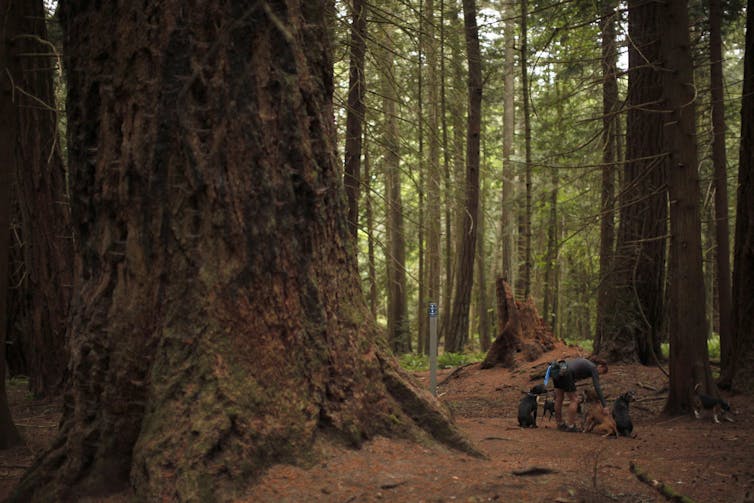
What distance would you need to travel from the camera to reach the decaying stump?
1421 centimetres

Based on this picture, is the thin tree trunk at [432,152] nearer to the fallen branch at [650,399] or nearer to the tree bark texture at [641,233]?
the tree bark texture at [641,233]

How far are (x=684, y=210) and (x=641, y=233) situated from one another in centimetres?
373

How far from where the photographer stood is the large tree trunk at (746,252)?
9109mm

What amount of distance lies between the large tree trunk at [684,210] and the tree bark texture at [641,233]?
3.02m

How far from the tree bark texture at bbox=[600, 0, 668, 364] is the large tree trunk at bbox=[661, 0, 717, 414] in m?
3.02

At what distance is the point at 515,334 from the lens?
14438mm

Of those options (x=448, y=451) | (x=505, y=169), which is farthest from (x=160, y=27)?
(x=505, y=169)

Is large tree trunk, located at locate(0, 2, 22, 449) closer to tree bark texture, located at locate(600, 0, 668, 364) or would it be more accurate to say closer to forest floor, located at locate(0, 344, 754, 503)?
forest floor, located at locate(0, 344, 754, 503)

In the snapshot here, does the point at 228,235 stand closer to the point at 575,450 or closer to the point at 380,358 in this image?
the point at 380,358

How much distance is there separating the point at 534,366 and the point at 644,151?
4.76 metres

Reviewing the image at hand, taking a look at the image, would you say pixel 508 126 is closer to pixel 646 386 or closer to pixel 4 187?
pixel 646 386

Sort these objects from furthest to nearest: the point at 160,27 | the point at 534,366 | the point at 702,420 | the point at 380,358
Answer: the point at 534,366 < the point at 702,420 < the point at 380,358 < the point at 160,27

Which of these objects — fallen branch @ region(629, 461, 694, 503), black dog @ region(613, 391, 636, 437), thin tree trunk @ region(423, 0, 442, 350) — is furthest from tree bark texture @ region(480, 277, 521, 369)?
fallen branch @ region(629, 461, 694, 503)

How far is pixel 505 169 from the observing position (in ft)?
84.8
